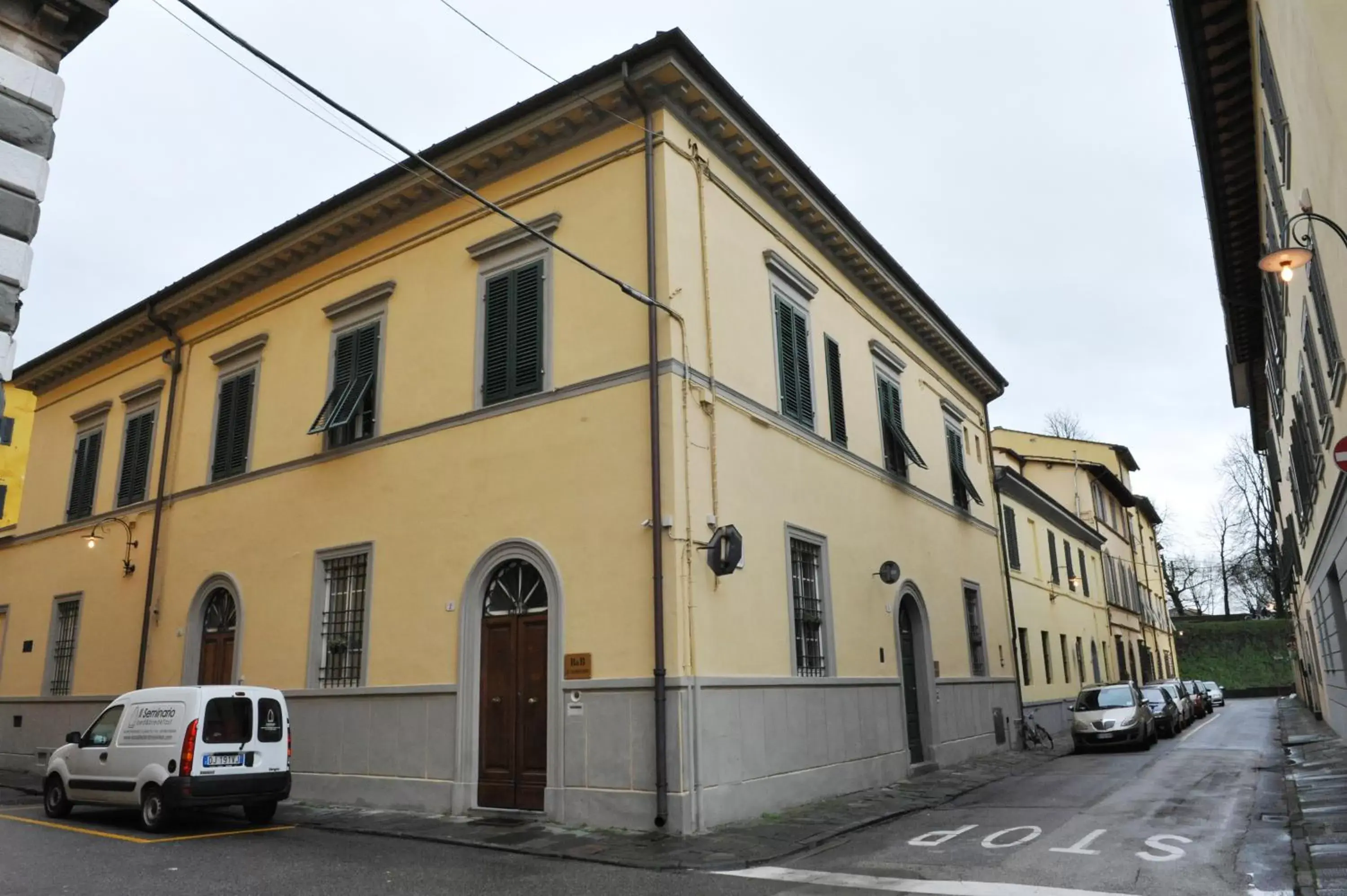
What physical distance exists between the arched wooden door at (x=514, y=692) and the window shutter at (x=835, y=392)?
607 cm

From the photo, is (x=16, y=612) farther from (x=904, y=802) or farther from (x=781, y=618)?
(x=904, y=802)

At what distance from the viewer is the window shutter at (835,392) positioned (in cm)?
1527

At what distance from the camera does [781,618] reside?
12.3 metres

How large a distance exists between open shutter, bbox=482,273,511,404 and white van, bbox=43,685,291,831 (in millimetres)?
4795

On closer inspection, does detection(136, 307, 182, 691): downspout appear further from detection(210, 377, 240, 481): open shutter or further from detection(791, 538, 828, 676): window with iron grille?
detection(791, 538, 828, 676): window with iron grille

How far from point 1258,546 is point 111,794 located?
53568mm

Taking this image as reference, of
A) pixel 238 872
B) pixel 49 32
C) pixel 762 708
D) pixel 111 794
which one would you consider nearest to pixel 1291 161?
pixel 762 708

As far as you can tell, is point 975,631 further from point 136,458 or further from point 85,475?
point 85,475

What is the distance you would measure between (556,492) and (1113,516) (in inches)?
1491

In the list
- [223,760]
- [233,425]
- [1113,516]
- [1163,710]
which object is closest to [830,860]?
[223,760]

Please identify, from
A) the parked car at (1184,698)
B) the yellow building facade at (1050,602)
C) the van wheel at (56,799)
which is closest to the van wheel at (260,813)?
the van wheel at (56,799)

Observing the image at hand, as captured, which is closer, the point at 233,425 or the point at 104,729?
the point at 104,729

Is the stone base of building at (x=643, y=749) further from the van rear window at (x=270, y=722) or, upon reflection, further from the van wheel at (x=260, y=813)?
the van rear window at (x=270, y=722)

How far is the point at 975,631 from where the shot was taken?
65.6ft
